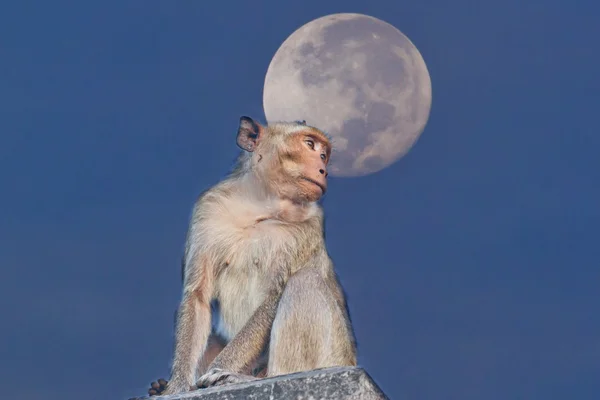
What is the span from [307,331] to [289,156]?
2.03 meters

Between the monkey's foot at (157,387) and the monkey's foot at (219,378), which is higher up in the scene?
the monkey's foot at (157,387)

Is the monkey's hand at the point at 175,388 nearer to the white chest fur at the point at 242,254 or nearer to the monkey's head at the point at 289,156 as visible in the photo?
the white chest fur at the point at 242,254

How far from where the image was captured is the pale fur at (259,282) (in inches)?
350

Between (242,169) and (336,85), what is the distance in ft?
14.7

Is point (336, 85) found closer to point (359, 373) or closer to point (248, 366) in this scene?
Result: point (248, 366)

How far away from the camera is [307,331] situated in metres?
8.80

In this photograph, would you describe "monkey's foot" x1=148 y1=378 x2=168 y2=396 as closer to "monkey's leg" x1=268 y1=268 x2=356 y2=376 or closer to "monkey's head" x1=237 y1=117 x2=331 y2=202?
"monkey's leg" x1=268 y1=268 x2=356 y2=376

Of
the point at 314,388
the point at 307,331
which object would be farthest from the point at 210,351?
the point at 314,388

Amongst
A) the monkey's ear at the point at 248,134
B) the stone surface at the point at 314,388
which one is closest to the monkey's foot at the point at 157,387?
the monkey's ear at the point at 248,134

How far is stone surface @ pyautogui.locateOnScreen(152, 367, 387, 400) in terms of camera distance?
5.71 metres

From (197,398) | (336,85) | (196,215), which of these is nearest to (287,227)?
(196,215)

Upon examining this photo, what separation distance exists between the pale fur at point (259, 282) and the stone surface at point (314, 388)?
9.17 feet

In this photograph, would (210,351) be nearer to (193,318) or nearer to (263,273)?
(193,318)

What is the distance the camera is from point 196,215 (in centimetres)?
997
